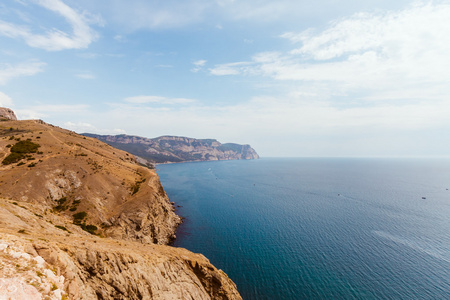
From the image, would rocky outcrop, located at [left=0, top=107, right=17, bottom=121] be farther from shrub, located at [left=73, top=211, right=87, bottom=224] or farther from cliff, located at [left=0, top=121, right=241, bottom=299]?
shrub, located at [left=73, top=211, right=87, bottom=224]

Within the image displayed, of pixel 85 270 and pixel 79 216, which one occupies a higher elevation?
pixel 85 270

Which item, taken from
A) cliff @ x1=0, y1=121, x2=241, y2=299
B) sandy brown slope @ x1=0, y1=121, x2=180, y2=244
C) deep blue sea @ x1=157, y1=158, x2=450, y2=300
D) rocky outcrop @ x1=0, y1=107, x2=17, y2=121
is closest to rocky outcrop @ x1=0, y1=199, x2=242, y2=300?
cliff @ x1=0, y1=121, x2=241, y2=299

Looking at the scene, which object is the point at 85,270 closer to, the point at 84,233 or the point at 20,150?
the point at 84,233

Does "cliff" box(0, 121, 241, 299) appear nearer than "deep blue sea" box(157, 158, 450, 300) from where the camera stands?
Yes

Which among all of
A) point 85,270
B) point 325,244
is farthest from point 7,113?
point 325,244

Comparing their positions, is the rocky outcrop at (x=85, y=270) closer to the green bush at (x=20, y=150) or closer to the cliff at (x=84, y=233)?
the cliff at (x=84, y=233)

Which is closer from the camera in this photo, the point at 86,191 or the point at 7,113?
the point at 86,191
